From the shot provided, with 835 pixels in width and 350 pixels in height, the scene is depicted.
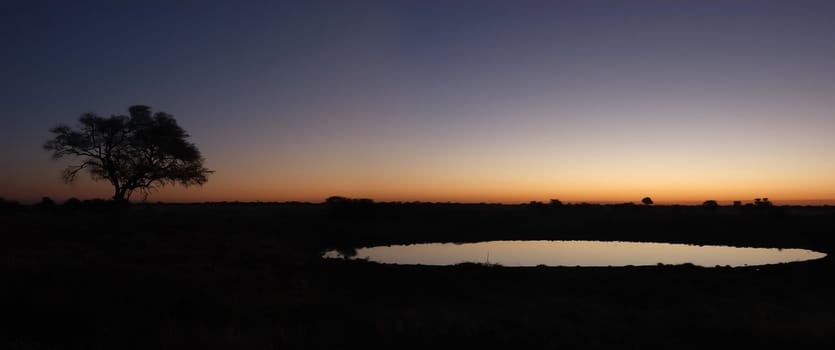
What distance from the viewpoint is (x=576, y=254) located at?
4056 cm

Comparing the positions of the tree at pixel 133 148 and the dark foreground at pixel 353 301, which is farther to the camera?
the tree at pixel 133 148

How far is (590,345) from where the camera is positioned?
10547 millimetres

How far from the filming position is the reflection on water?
3566cm

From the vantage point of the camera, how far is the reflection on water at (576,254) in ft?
117

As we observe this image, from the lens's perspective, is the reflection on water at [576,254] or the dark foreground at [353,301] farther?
the reflection on water at [576,254]

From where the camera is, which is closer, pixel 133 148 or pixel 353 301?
pixel 353 301

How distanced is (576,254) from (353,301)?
26430 mm

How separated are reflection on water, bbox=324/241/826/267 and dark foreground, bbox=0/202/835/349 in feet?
23.0

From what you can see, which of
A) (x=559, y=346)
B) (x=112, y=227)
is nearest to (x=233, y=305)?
(x=559, y=346)

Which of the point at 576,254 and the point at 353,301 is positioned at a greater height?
the point at 353,301

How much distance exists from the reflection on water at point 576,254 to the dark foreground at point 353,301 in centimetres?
702

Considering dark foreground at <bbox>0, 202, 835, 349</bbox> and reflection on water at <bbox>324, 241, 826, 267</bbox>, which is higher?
dark foreground at <bbox>0, 202, 835, 349</bbox>

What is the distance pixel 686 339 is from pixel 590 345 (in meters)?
2.55

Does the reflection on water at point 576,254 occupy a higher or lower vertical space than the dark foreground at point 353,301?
lower
